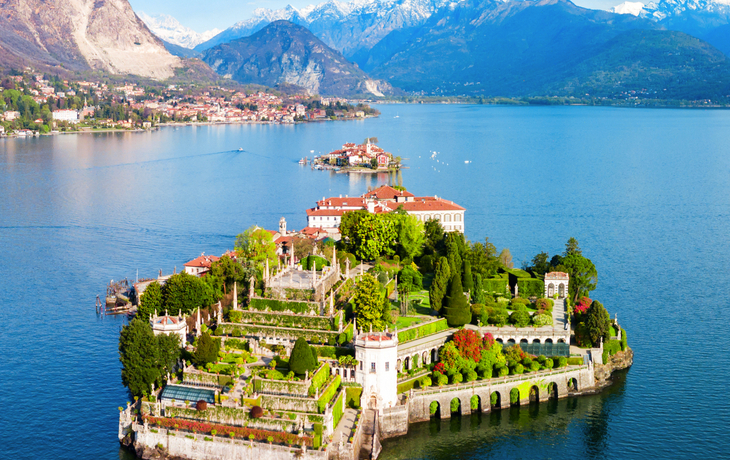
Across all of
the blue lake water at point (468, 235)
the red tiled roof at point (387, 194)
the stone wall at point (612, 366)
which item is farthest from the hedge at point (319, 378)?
the red tiled roof at point (387, 194)

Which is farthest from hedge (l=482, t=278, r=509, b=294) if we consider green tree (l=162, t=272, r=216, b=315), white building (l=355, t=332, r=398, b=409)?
green tree (l=162, t=272, r=216, b=315)

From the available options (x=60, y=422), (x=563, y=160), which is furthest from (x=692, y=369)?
(x=563, y=160)

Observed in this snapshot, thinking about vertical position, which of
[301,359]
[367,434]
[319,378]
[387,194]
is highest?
[387,194]

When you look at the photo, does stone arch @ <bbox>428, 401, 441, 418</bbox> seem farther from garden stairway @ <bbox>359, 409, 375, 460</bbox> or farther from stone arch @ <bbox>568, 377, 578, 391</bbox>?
stone arch @ <bbox>568, 377, 578, 391</bbox>

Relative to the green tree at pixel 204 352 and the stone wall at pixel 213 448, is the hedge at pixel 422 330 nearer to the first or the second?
the green tree at pixel 204 352

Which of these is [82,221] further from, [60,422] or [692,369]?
[692,369]

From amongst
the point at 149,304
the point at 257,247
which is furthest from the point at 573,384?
the point at 149,304

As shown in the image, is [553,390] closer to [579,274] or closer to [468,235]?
[579,274]
